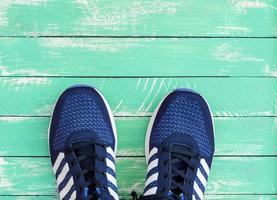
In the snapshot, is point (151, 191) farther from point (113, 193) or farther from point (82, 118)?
point (82, 118)

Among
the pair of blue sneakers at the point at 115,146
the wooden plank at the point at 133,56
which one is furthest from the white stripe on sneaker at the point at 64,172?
the wooden plank at the point at 133,56

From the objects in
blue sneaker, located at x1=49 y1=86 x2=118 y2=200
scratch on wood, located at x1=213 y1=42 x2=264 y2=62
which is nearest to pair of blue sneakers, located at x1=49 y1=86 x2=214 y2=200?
blue sneaker, located at x1=49 y1=86 x2=118 y2=200

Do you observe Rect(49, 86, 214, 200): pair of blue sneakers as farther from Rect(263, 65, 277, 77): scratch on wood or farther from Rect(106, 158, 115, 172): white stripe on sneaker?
Rect(263, 65, 277, 77): scratch on wood

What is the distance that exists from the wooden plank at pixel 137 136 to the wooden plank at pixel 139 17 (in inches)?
8.0

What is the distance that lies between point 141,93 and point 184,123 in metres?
0.12

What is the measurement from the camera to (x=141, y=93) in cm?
104

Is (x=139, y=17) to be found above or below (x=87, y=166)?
above

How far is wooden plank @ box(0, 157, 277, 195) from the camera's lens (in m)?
Answer: 1.06

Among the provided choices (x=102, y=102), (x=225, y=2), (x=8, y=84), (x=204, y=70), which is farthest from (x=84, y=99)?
(x=225, y=2)

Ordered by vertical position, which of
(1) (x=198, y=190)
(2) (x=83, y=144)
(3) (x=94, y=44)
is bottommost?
(1) (x=198, y=190)

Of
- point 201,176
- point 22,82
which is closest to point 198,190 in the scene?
point 201,176

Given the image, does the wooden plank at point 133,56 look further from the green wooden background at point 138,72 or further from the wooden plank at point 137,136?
the wooden plank at point 137,136

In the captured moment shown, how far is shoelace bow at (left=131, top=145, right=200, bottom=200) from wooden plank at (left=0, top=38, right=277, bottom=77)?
0.18 meters

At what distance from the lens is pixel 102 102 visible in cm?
103
